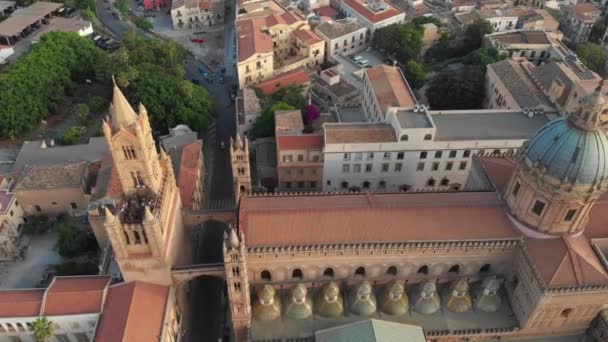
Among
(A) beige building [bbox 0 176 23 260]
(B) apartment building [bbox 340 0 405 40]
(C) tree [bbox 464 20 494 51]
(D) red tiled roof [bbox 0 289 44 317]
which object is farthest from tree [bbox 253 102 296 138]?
(C) tree [bbox 464 20 494 51]

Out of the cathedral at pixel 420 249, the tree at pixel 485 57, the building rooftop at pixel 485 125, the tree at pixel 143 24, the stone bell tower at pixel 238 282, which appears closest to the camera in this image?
the stone bell tower at pixel 238 282

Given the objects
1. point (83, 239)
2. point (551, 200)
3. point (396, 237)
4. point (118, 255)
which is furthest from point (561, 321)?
point (83, 239)

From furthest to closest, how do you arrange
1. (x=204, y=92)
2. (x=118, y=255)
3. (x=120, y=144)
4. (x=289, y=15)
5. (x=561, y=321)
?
1. (x=289, y=15)
2. (x=204, y=92)
3. (x=561, y=321)
4. (x=118, y=255)
5. (x=120, y=144)

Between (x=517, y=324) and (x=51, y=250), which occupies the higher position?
(x=517, y=324)

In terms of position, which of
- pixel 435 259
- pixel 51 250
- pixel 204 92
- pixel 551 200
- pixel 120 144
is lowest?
pixel 51 250

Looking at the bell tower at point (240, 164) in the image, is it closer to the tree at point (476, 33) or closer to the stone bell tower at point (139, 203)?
the stone bell tower at point (139, 203)

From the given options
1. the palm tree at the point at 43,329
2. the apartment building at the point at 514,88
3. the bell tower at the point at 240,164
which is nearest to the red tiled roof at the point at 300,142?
the bell tower at the point at 240,164

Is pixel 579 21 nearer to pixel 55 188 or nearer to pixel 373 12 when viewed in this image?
pixel 373 12

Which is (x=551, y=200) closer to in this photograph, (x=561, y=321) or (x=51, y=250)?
(x=561, y=321)
